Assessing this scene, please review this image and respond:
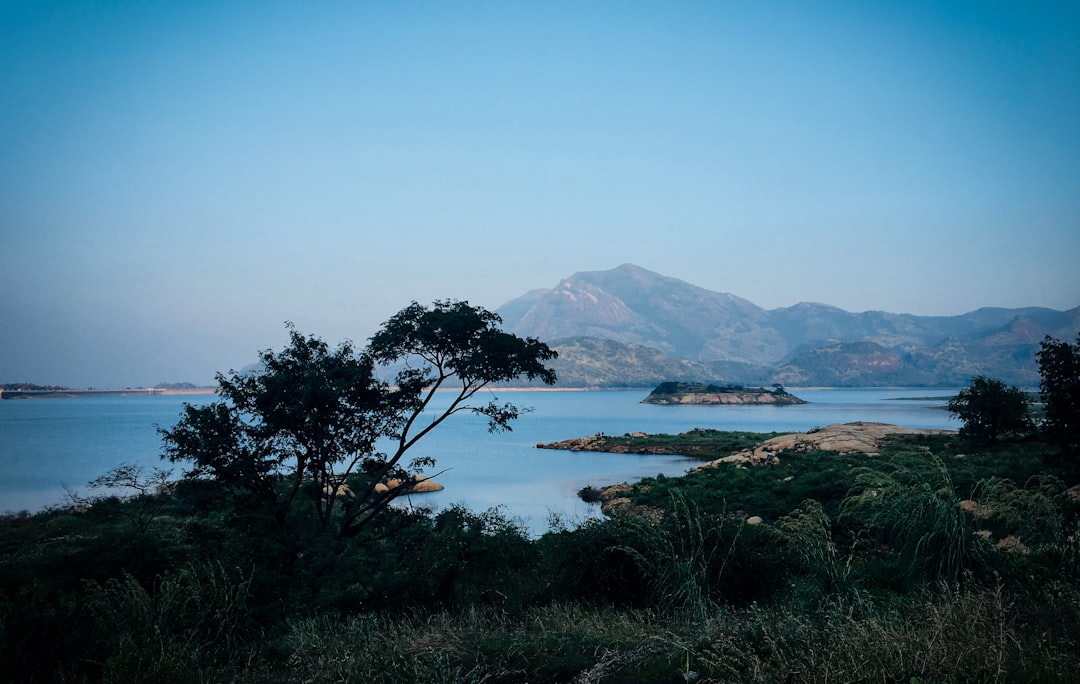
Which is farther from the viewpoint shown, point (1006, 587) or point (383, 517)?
point (383, 517)

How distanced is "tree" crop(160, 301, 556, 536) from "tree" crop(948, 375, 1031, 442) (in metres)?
29.0

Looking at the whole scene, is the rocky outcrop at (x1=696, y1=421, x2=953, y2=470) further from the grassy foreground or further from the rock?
the grassy foreground

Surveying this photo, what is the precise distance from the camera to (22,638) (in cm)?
694

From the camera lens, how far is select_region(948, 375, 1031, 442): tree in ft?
121

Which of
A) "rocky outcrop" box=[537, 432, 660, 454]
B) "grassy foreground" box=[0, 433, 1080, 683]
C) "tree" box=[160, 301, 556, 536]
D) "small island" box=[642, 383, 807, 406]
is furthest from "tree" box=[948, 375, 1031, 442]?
"small island" box=[642, 383, 807, 406]

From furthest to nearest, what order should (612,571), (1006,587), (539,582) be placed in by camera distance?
1. (539,582)
2. (612,571)
3. (1006,587)

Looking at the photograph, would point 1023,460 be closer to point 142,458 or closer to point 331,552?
point 331,552

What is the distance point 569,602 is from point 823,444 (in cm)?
3668

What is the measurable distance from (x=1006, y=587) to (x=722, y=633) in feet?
16.3

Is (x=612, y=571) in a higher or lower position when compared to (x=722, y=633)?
lower

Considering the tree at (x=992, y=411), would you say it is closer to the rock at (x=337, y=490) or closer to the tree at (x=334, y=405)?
the tree at (x=334, y=405)

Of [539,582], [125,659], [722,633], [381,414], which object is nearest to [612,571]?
[539,582]

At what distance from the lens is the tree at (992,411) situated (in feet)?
121

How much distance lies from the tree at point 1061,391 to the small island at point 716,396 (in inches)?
6039
